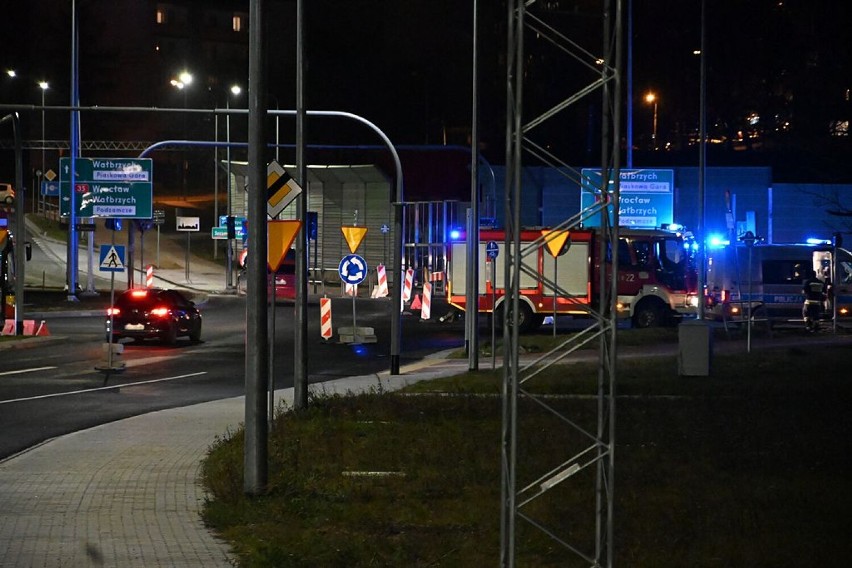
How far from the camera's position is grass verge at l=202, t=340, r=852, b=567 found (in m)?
8.94

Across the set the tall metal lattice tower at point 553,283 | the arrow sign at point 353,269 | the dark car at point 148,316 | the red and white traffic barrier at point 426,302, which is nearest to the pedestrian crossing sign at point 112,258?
the dark car at point 148,316

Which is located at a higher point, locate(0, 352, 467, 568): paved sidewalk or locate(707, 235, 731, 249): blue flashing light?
locate(707, 235, 731, 249): blue flashing light

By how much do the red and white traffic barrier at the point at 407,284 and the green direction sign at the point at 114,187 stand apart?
982 cm

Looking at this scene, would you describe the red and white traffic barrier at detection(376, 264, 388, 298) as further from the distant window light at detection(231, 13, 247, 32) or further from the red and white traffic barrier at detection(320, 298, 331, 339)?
the distant window light at detection(231, 13, 247, 32)

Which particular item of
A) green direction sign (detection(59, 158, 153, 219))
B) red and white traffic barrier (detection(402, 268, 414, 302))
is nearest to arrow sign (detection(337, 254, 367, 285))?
red and white traffic barrier (detection(402, 268, 414, 302))

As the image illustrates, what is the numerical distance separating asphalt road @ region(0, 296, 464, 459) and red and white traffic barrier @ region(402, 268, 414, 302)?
168 cm

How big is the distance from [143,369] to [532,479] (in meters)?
16.2

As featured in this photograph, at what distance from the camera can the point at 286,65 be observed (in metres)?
82.6

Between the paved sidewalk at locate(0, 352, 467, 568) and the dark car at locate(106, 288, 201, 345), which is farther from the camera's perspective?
the dark car at locate(106, 288, 201, 345)

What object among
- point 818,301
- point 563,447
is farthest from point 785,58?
point 563,447

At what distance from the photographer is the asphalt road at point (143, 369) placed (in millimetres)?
18527

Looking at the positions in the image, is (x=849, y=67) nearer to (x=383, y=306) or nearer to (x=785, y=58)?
(x=383, y=306)

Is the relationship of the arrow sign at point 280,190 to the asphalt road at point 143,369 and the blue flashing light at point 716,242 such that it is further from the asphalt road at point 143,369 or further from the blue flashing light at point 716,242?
the blue flashing light at point 716,242

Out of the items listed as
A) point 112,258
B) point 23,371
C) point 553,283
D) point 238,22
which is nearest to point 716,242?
point 112,258
